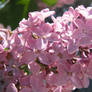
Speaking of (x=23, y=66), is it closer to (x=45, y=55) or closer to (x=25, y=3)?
(x=45, y=55)

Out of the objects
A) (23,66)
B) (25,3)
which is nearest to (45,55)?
(23,66)

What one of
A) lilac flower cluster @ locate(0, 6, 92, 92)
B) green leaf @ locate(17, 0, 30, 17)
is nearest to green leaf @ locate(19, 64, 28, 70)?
lilac flower cluster @ locate(0, 6, 92, 92)

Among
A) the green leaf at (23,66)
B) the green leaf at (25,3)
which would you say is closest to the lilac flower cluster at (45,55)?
the green leaf at (23,66)

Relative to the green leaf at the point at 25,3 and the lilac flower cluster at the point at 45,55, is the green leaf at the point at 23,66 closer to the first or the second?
the lilac flower cluster at the point at 45,55

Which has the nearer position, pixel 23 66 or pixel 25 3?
pixel 23 66

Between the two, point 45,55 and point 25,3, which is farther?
point 25,3

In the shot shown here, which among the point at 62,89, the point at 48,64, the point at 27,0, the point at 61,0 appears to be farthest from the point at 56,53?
the point at 61,0

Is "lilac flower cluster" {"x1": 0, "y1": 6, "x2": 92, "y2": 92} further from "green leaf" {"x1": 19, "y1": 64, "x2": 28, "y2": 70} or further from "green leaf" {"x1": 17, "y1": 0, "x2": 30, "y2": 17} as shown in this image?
"green leaf" {"x1": 17, "y1": 0, "x2": 30, "y2": 17}

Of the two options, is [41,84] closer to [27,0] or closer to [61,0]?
[27,0]
